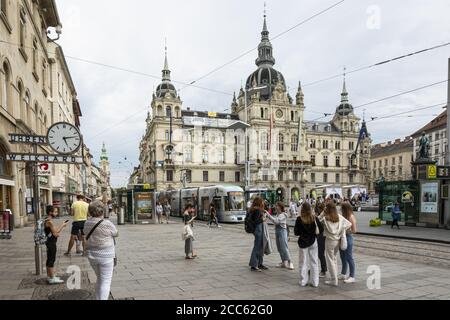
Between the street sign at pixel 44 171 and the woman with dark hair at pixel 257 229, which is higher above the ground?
the street sign at pixel 44 171

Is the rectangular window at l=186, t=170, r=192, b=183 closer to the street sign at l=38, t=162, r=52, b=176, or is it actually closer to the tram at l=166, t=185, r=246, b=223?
the tram at l=166, t=185, r=246, b=223

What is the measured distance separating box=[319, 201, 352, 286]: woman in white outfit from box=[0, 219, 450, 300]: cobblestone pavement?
38cm

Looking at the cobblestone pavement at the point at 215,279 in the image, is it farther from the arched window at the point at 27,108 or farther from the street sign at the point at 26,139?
the arched window at the point at 27,108

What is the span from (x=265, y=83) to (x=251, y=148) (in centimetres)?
1575

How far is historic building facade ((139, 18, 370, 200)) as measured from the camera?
70.2 m

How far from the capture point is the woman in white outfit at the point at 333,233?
272 inches

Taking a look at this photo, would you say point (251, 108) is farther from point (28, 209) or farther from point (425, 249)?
point (425, 249)

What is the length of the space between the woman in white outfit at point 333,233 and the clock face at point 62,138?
588cm

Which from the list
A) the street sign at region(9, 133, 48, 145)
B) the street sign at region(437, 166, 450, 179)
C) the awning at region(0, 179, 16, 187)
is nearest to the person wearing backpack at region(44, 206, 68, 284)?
the street sign at region(9, 133, 48, 145)

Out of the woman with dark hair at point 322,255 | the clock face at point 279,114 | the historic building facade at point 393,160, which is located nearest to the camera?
Answer: the woman with dark hair at point 322,255

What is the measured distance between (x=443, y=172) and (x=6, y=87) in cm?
2255

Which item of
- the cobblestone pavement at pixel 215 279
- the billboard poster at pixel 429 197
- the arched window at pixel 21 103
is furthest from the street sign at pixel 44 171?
the billboard poster at pixel 429 197

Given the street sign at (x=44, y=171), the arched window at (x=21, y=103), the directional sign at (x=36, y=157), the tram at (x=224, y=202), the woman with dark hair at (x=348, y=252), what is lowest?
the tram at (x=224, y=202)
